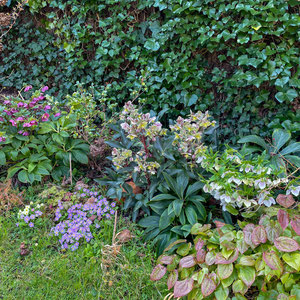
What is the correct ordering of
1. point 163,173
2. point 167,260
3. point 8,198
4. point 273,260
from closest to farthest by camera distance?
1. point 273,260
2. point 167,260
3. point 163,173
4. point 8,198

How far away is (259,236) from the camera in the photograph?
A: 180cm

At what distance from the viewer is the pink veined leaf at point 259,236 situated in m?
1.79

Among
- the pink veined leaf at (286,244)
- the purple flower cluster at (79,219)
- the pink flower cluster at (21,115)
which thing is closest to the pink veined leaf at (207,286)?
the pink veined leaf at (286,244)

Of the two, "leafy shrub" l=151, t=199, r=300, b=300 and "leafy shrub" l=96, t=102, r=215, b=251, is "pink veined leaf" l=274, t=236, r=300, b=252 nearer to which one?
"leafy shrub" l=151, t=199, r=300, b=300

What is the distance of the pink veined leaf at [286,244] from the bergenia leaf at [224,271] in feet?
0.97

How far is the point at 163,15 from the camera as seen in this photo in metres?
3.37

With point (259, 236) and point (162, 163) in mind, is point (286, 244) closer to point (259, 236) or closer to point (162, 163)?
point (259, 236)

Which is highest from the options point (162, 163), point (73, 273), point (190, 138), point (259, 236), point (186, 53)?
point (186, 53)

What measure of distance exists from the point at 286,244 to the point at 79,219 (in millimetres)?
1610

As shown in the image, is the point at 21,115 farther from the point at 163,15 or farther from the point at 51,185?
the point at 163,15

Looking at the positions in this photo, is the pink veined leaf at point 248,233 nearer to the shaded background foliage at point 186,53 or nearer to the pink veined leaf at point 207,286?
the pink veined leaf at point 207,286

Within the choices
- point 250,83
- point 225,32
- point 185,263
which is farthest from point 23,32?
point 185,263

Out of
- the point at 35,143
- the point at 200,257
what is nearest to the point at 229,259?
the point at 200,257

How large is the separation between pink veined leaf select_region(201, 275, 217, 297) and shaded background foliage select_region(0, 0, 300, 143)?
173cm
